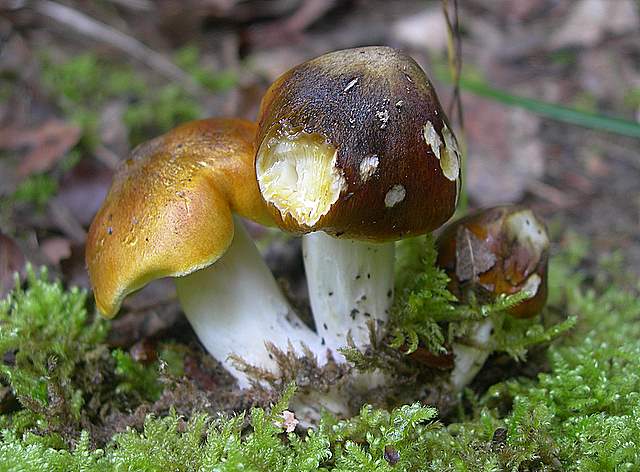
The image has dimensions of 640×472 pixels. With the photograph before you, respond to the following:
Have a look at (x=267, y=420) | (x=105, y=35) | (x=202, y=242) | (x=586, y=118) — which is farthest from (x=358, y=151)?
(x=105, y=35)

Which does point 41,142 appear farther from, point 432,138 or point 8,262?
point 432,138

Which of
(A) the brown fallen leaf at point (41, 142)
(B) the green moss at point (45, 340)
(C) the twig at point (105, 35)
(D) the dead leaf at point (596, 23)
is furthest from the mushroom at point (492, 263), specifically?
(D) the dead leaf at point (596, 23)

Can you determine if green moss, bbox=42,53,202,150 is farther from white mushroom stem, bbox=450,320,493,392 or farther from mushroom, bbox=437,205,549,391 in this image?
white mushroom stem, bbox=450,320,493,392

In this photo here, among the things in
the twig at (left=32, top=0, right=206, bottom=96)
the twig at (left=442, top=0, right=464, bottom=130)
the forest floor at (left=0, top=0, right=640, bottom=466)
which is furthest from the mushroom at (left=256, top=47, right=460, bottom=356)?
the twig at (left=32, top=0, right=206, bottom=96)

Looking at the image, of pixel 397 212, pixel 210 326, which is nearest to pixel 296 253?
pixel 210 326

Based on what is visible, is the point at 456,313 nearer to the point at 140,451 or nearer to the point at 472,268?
the point at 472,268

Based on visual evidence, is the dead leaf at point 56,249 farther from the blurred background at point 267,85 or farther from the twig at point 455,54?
the twig at point 455,54

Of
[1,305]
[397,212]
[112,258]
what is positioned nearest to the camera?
[397,212]
